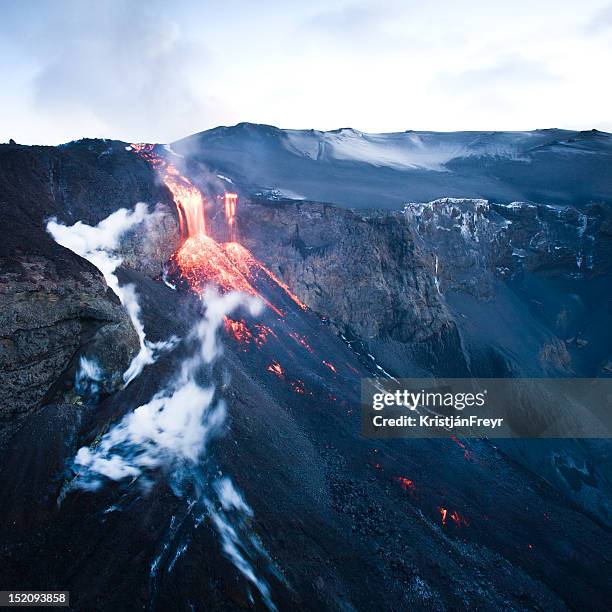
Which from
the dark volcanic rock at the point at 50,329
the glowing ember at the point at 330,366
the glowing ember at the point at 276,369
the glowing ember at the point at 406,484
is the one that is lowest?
the glowing ember at the point at 406,484

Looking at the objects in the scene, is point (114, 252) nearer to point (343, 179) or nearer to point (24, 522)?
point (24, 522)

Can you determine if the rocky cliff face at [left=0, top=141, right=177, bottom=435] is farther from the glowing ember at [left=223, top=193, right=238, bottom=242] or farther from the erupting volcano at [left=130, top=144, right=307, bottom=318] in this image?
the glowing ember at [left=223, top=193, right=238, bottom=242]

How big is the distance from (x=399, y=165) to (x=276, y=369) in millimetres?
47530

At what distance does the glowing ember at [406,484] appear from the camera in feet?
69.3

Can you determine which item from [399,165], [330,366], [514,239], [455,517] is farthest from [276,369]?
[399,165]

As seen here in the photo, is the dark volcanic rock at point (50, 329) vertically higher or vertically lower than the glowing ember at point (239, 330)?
higher

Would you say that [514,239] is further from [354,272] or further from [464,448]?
[464,448]

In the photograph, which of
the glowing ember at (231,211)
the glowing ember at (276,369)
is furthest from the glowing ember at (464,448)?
the glowing ember at (231,211)

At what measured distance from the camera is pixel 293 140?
203ft

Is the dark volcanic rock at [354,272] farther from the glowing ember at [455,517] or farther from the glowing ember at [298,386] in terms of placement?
the glowing ember at [455,517]

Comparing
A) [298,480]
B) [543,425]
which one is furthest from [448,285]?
[298,480]

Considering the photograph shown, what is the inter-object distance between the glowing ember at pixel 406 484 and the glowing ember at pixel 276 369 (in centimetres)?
Result: 885

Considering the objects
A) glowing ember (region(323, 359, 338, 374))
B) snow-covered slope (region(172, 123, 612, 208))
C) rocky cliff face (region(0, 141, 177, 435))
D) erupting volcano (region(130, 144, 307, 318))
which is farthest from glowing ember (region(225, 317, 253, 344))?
snow-covered slope (region(172, 123, 612, 208))

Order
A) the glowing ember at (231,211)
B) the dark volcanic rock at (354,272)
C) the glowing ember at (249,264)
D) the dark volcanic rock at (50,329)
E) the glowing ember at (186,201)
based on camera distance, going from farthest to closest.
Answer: the glowing ember at (231,211)
the dark volcanic rock at (354,272)
the glowing ember at (249,264)
the glowing ember at (186,201)
the dark volcanic rock at (50,329)
